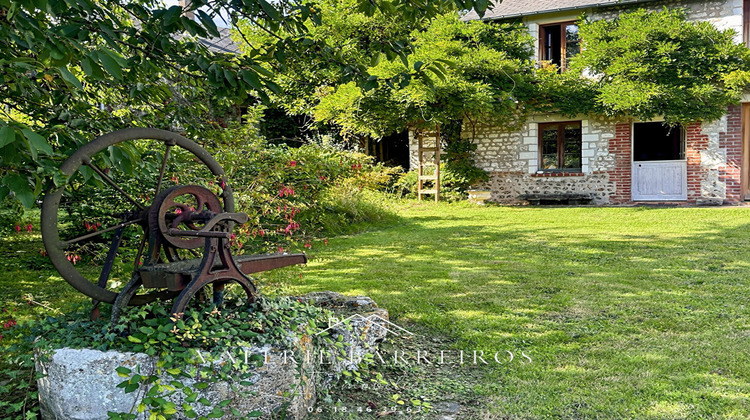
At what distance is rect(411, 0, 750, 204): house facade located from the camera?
1345 cm

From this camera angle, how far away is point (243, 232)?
4840 mm

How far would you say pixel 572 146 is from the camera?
14953mm

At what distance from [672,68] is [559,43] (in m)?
2.92

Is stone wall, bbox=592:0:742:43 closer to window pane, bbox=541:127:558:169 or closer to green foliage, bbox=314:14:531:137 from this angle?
green foliage, bbox=314:14:531:137

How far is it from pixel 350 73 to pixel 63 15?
4.88ft

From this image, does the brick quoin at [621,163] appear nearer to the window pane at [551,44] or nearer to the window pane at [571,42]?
the window pane at [571,42]

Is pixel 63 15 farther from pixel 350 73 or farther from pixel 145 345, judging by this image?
pixel 145 345

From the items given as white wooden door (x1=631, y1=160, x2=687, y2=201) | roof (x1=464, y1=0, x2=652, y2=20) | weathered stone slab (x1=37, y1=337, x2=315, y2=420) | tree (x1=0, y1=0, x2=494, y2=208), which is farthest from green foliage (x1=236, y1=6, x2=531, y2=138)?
Answer: weathered stone slab (x1=37, y1=337, x2=315, y2=420)

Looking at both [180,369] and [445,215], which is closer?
[180,369]

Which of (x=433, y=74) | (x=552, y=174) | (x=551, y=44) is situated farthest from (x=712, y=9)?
(x=433, y=74)

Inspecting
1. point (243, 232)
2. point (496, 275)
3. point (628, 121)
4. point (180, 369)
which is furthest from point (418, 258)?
point (628, 121)

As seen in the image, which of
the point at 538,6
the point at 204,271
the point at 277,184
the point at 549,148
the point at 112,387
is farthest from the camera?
the point at 549,148

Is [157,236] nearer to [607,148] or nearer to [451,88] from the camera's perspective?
[451,88]

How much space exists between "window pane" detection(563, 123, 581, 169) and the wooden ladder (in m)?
3.43
